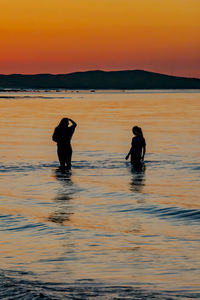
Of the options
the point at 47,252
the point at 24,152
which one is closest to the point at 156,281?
the point at 47,252

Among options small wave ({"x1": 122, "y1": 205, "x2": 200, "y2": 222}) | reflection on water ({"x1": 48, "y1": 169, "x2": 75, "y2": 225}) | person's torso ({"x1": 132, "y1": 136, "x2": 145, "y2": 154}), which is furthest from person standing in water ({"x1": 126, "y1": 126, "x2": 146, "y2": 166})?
small wave ({"x1": 122, "y1": 205, "x2": 200, "y2": 222})

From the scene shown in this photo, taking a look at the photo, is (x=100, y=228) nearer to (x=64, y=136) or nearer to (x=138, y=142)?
(x=64, y=136)

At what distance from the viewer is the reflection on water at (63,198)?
12.5m

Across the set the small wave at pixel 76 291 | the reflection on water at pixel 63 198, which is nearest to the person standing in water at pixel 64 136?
the reflection on water at pixel 63 198

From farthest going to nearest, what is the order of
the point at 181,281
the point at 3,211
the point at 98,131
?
1. the point at 98,131
2. the point at 3,211
3. the point at 181,281

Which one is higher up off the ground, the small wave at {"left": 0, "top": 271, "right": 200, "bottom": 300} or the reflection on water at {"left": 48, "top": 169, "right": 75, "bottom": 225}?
the small wave at {"left": 0, "top": 271, "right": 200, "bottom": 300}

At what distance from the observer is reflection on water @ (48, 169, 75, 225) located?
41.0 feet

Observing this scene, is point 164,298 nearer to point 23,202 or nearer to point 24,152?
point 23,202

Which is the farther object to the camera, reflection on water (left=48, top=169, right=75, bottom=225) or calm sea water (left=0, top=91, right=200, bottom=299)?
reflection on water (left=48, top=169, right=75, bottom=225)

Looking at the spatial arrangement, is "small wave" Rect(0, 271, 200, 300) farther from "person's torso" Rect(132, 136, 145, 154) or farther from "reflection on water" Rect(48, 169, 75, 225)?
"person's torso" Rect(132, 136, 145, 154)

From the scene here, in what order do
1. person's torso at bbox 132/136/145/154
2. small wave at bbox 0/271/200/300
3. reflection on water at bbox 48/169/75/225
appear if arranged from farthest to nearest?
person's torso at bbox 132/136/145/154
reflection on water at bbox 48/169/75/225
small wave at bbox 0/271/200/300

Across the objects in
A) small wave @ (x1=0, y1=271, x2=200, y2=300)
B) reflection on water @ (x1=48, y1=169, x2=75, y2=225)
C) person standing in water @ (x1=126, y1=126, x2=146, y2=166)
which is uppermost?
person standing in water @ (x1=126, y1=126, x2=146, y2=166)

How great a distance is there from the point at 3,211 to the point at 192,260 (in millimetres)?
5232

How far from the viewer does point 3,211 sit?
13258mm
